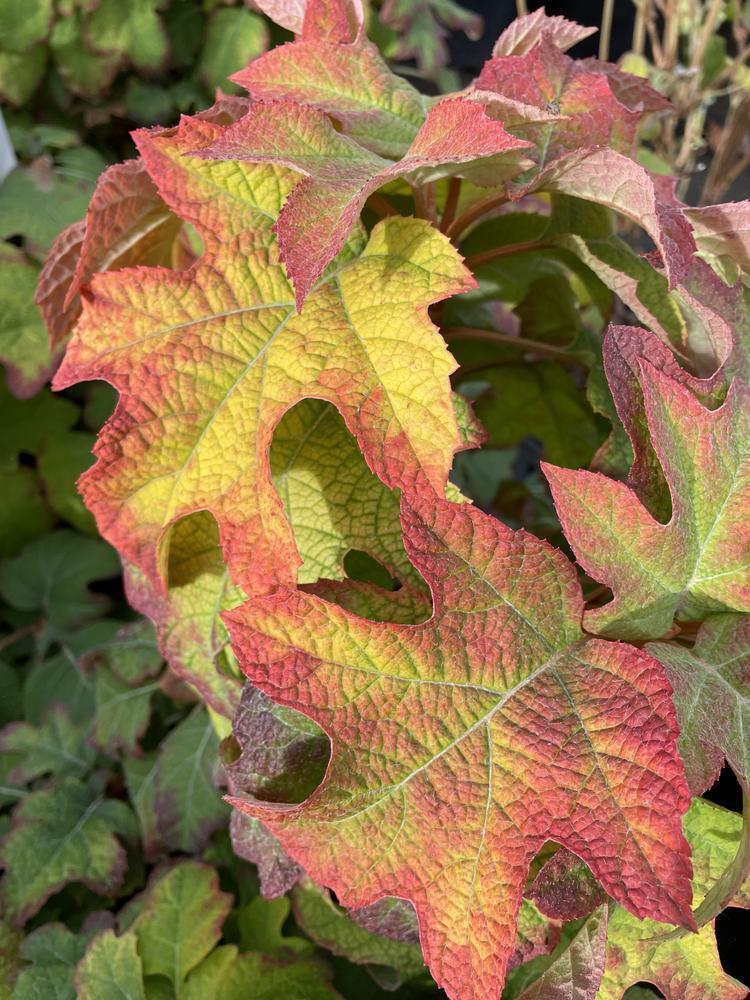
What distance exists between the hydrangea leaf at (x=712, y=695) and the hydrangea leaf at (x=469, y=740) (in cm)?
3

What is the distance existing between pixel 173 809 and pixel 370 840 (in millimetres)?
501

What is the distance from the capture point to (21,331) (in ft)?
3.25

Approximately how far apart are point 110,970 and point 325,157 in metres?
0.59

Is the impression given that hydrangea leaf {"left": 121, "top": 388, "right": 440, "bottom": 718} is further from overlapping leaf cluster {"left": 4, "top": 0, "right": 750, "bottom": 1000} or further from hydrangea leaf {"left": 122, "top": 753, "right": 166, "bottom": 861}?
hydrangea leaf {"left": 122, "top": 753, "right": 166, "bottom": 861}

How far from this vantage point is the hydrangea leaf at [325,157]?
45 cm

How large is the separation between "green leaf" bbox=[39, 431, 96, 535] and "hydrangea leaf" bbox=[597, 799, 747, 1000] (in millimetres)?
826

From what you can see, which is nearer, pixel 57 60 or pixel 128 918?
pixel 128 918

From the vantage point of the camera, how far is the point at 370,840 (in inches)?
16.3

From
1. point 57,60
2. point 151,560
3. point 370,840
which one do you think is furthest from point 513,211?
point 57,60

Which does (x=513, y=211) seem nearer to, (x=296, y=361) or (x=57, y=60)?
(x=296, y=361)

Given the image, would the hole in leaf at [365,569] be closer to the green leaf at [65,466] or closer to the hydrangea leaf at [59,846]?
the hydrangea leaf at [59,846]

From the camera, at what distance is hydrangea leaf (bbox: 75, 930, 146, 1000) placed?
69 cm

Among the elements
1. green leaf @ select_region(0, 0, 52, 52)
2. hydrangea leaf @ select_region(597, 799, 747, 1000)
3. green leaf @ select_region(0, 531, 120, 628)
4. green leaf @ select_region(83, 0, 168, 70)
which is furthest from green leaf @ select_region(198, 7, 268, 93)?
hydrangea leaf @ select_region(597, 799, 747, 1000)

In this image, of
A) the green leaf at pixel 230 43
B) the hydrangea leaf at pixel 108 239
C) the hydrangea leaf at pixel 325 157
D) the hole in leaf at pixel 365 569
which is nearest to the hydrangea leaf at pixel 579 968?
the hole in leaf at pixel 365 569
